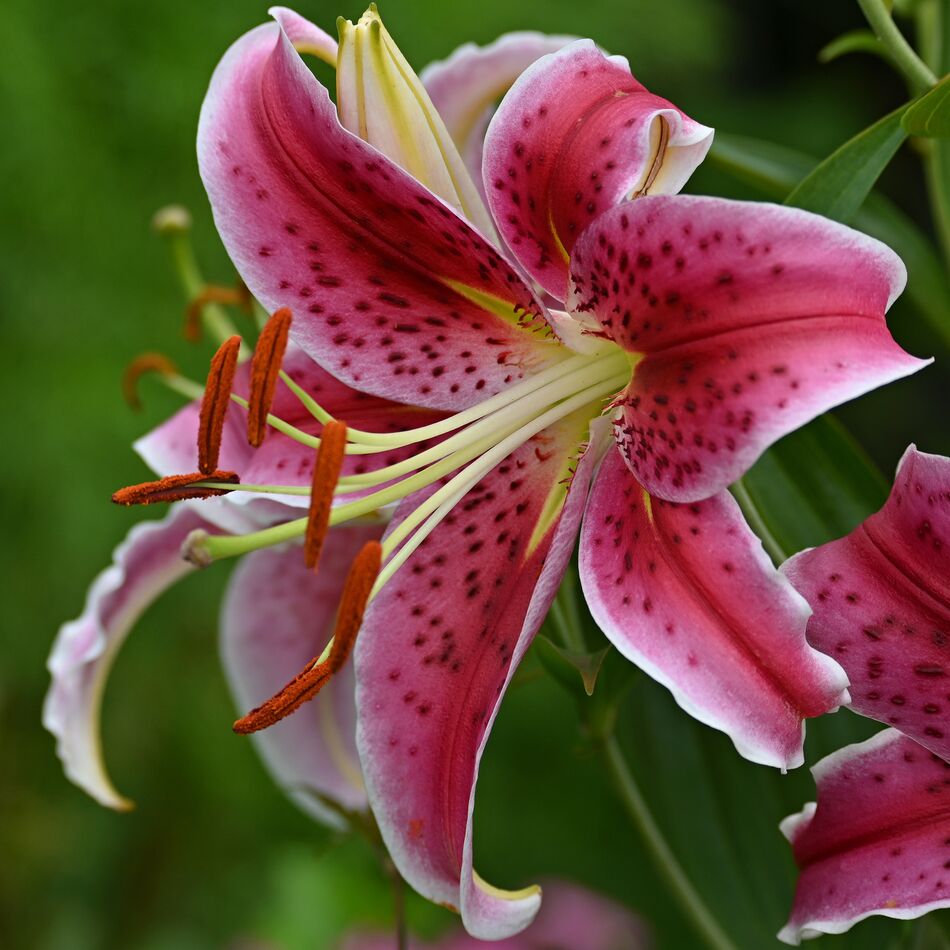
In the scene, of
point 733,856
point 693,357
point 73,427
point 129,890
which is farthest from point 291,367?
point 129,890

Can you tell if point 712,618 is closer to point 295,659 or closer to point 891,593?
point 891,593

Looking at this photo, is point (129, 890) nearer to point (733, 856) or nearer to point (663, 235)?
point (733, 856)

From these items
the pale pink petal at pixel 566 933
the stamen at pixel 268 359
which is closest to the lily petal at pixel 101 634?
the stamen at pixel 268 359

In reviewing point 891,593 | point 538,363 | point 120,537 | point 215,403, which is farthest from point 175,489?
point 120,537

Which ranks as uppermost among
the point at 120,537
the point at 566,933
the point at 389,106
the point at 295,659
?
the point at 389,106

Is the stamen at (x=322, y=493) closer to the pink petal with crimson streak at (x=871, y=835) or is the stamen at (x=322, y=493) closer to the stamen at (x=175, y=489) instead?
the stamen at (x=175, y=489)

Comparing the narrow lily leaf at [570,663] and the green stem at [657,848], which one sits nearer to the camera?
the narrow lily leaf at [570,663]

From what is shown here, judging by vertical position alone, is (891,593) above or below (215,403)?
below
